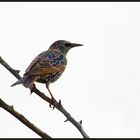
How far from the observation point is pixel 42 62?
25.0ft

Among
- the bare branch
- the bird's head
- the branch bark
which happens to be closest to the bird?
the bird's head

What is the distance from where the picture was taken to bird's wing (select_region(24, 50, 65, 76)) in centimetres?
706

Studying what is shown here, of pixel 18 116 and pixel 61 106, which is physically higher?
pixel 18 116

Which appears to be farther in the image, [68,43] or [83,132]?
[68,43]

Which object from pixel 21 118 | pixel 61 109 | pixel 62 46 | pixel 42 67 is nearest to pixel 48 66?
pixel 42 67

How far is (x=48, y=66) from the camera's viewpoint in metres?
7.65

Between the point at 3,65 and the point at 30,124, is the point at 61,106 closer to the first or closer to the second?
the point at 3,65

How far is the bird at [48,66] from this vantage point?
696 cm

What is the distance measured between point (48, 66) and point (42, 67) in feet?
1.04

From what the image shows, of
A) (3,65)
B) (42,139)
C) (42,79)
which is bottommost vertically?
(42,79)

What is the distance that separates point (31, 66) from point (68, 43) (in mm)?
1902

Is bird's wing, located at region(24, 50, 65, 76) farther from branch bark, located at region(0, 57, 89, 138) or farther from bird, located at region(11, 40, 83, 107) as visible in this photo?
branch bark, located at region(0, 57, 89, 138)

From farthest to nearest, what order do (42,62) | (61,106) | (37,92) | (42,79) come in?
(42,62) → (42,79) → (37,92) → (61,106)

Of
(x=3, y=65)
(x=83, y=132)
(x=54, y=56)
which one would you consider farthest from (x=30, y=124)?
(x=54, y=56)
